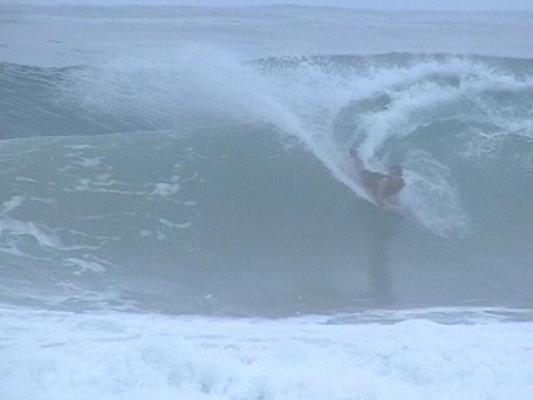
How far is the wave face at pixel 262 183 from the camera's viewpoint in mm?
5871

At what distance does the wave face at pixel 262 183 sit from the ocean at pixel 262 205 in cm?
2

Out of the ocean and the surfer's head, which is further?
the surfer's head

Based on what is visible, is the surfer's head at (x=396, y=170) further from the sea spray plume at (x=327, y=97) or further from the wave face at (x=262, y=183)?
the sea spray plume at (x=327, y=97)

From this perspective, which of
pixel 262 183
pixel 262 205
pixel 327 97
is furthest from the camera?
pixel 327 97

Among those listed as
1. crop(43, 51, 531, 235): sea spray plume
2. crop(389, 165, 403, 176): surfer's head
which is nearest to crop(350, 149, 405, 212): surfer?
crop(389, 165, 403, 176): surfer's head

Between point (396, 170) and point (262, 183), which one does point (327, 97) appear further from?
point (262, 183)

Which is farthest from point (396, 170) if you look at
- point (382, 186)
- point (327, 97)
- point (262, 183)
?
point (327, 97)

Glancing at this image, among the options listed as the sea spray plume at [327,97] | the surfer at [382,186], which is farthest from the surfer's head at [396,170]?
the sea spray plume at [327,97]

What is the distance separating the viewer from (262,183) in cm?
755

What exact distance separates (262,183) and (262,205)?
0.37 m

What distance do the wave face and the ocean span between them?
2 cm

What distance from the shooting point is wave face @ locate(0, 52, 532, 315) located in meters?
5.87

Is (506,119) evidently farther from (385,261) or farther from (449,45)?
(385,261)

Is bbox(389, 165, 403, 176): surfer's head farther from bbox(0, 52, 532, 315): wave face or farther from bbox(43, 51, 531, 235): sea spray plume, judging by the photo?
bbox(43, 51, 531, 235): sea spray plume
